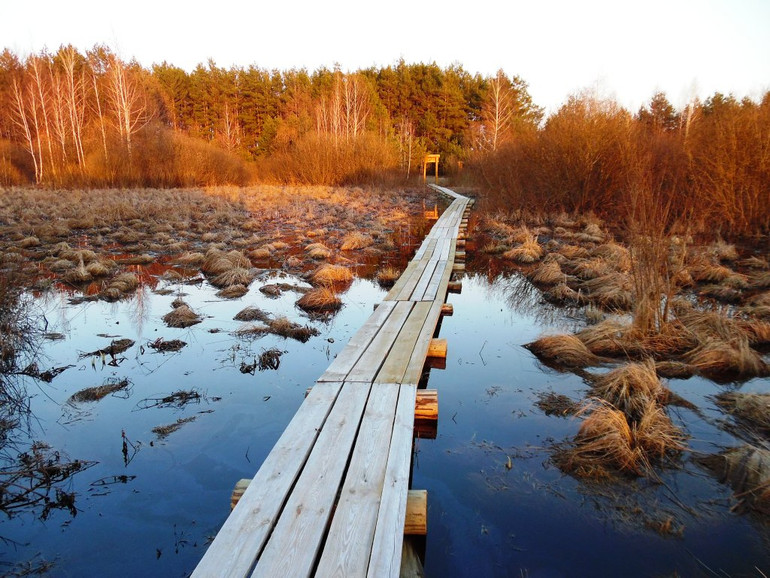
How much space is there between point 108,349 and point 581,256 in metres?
8.17

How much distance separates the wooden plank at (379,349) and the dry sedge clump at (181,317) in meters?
2.55

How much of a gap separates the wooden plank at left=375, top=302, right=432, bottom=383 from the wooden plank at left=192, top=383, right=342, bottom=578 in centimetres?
69

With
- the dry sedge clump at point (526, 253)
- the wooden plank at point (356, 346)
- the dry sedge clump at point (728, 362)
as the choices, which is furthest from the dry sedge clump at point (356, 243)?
the dry sedge clump at point (728, 362)

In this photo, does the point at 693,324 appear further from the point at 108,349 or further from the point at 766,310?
the point at 108,349

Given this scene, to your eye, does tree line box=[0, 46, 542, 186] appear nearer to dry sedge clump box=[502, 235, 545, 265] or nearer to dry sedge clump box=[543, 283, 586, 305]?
dry sedge clump box=[502, 235, 545, 265]

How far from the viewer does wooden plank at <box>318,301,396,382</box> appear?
3.82 m

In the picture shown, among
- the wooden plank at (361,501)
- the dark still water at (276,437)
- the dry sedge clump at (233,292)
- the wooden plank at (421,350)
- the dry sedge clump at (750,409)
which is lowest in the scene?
the dark still water at (276,437)

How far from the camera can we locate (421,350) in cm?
441

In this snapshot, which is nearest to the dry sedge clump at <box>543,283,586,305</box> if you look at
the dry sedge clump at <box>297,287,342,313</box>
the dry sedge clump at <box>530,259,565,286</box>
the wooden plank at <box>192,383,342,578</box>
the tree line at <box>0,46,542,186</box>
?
the dry sedge clump at <box>530,259,565,286</box>

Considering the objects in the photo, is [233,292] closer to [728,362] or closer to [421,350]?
[421,350]

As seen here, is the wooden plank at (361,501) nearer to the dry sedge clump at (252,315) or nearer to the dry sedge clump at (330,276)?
the dry sedge clump at (252,315)

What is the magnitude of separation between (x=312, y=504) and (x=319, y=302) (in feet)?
14.8

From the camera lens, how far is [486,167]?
58.1 feet

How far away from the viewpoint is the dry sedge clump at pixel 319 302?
663 cm
